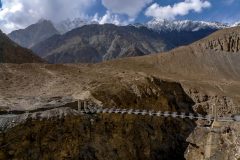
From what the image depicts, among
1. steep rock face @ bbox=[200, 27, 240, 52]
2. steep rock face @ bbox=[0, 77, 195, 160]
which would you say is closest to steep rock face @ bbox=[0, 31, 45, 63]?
steep rock face @ bbox=[200, 27, 240, 52]

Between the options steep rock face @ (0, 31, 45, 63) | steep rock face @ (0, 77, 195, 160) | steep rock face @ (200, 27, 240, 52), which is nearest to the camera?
steep rock face @ (0, 77, 195, 160)

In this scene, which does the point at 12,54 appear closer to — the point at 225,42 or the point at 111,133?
the point at 225,42

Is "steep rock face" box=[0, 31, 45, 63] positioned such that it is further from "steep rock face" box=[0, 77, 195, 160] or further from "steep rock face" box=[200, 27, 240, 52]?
"steep rock face" box=[0, 77, 195, 160]

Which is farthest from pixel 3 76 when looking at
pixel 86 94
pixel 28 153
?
pixel 28 153

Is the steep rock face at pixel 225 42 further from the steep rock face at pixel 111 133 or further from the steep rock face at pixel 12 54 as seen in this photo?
the steep rock face at pixel 111 133

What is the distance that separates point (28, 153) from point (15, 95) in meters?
10.5

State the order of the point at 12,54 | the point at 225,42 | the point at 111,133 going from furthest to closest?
the point at 225,42 < the point at 12,54 < the point at 111,133

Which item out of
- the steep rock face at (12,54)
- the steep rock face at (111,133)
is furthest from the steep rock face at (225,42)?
the steep rock face at (111,133)

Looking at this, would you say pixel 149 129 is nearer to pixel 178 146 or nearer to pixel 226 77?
pixel 178 146

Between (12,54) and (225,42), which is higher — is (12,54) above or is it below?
below

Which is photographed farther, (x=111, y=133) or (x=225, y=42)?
(x=225, y=42)

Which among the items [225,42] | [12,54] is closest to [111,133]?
[12,54]

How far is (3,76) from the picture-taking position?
1757 inches

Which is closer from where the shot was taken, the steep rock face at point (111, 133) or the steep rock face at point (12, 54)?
the steep rock face at point (111, 133)
